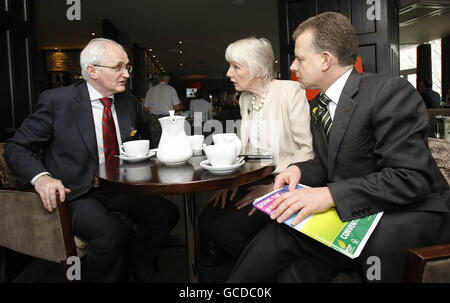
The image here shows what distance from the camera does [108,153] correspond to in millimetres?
1793

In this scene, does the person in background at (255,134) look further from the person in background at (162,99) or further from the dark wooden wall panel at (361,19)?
the person in background at (162,99)

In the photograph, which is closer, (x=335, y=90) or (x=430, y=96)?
(x=335, y=90)

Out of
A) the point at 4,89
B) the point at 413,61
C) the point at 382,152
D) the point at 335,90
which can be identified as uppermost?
the point at 413,61

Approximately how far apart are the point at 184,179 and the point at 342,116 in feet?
2.03

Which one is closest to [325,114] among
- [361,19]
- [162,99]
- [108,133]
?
[108,133]

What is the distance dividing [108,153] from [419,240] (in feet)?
4.98

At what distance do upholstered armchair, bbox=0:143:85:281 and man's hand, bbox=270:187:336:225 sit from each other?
936mm

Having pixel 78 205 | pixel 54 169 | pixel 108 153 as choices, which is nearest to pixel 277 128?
pixel 108 153

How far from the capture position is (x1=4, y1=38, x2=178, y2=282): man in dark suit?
150 cm

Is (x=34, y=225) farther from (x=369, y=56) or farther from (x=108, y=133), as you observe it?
(x=369, y=56)

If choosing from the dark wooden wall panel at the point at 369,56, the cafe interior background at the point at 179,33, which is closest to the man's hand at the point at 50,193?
the cafe interior background at the point at 179,33

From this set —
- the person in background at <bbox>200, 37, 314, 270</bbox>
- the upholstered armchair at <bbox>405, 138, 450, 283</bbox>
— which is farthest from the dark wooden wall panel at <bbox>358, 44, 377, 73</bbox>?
the upholstered armchair at <bbox>405, 138, 450, 283</bbox>

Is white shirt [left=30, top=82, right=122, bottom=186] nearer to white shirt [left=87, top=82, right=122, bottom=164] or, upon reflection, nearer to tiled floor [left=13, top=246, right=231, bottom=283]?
white shirt [left=87, top=82, right=122, bottom=164]

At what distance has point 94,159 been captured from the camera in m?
1.74
